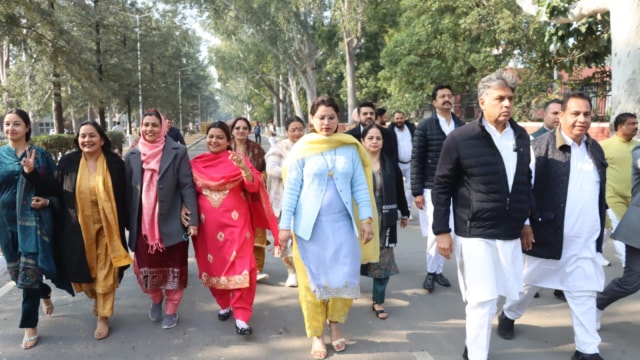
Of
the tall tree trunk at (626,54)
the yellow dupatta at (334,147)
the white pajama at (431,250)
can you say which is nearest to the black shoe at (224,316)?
the yellow dupatta at (334,147)

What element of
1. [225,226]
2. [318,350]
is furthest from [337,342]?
[225,226]

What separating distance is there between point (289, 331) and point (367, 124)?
2376 mm

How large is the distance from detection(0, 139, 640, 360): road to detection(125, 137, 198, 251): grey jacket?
2.56ft

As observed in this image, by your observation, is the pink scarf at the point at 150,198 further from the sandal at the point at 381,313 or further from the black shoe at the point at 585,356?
the black shoe at the point at 585,356

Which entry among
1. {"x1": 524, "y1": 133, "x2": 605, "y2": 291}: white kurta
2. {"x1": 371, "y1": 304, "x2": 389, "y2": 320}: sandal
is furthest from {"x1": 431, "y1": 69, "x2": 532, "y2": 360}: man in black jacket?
{"x1": 371, "y1": 304, "x2": 389, "y2": 320}: sandal

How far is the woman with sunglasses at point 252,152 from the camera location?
16.5ft

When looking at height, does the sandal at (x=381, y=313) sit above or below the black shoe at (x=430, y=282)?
below

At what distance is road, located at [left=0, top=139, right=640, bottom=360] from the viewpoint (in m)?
3.60

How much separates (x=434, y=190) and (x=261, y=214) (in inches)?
69.9

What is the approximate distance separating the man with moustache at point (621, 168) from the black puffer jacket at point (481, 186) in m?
2.26

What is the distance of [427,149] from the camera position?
4812mm

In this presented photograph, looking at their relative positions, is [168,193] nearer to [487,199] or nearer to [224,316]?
[224,316]

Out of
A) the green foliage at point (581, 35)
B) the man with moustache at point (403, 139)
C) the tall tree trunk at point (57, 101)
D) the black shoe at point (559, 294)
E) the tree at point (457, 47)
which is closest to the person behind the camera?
the black shoe at point (559, 294)

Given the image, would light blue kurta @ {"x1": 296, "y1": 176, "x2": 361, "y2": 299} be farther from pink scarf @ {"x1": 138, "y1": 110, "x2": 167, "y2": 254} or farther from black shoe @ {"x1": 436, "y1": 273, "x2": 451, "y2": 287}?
black shoe @ {"x1": 436, "y1": 273, "x2": 451, "y2": 287}
